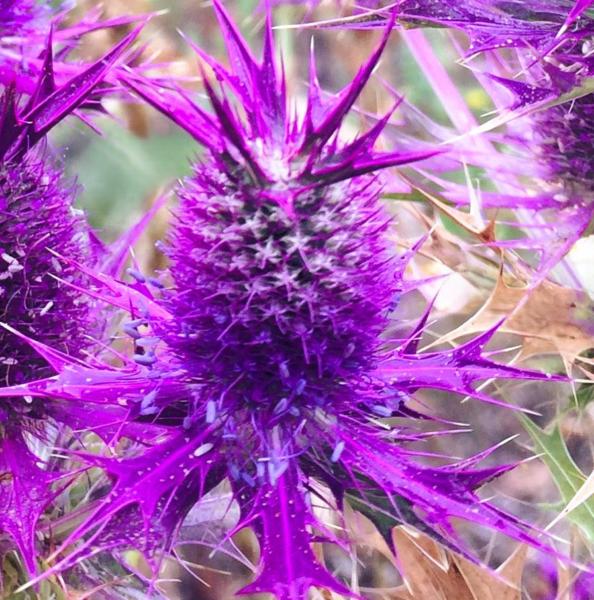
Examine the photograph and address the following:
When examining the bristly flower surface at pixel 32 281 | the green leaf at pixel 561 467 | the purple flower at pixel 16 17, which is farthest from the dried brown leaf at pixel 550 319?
the purple flower at pixel 16 17

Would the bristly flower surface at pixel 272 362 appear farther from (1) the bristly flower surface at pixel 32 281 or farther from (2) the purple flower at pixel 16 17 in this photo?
(2) the purple flower at pixel 16 17

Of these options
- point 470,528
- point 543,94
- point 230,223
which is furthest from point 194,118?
point 470,528

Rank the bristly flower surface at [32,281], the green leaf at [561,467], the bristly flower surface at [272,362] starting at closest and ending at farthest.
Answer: the bristly flower surface at [272,362] → the bristly flower surface at [32,281] → the green leaf at [561,467]

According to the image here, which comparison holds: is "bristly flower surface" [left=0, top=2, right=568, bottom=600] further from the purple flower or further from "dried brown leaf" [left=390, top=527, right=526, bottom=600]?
the purple flower

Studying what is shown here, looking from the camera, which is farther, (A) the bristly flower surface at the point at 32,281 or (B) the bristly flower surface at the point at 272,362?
(A) the bristly flower surface at the point at 32,281

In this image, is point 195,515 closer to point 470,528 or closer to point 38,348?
point 38,348

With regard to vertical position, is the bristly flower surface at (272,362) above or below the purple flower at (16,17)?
below

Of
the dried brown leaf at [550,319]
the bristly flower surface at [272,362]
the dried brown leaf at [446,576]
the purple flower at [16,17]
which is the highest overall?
the purple flower at [16,17]
